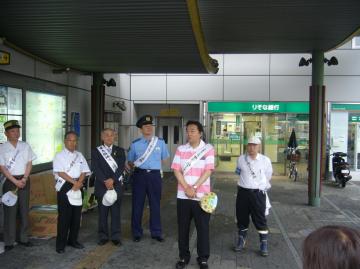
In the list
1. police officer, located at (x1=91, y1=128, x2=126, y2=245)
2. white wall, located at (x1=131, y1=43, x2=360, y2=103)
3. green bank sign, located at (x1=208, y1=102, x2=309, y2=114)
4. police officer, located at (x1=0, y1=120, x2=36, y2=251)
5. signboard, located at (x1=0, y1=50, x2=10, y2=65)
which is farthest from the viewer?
green bank sign, located at (x1=208, y1=102, x2=309, y2=114)

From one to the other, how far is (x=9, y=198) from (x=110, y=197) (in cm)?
133

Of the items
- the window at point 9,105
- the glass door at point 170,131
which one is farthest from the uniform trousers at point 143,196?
the glass door at point 170,131

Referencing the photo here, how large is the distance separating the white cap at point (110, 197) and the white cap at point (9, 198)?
120 centimetres

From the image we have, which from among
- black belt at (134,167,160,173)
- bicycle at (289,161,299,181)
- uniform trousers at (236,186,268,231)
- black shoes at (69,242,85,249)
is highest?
black belt at (134,167,160,173)

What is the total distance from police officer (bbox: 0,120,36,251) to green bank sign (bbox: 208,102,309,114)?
922cm

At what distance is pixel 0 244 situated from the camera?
5645 millimetres

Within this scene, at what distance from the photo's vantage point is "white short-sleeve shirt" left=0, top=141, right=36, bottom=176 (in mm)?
5523

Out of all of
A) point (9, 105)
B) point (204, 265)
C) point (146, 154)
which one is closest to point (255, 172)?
point (204, 265)

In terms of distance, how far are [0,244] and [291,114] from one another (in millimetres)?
10862

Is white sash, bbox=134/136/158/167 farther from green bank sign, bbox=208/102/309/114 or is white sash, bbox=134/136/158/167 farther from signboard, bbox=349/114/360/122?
signboard, bbox=349/114/360/122

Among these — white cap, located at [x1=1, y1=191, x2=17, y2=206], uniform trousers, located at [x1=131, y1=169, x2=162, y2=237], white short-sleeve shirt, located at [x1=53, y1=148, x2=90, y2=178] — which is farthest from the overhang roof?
white cap, located at [x1=1, y1=191, x2=17, y2=206]

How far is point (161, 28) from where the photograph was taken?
577 cm

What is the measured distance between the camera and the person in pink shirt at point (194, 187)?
4.82 metres

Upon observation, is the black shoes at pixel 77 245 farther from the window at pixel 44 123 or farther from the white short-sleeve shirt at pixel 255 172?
the window at pixel 44 123
